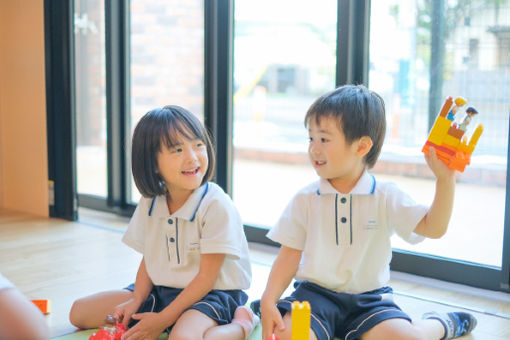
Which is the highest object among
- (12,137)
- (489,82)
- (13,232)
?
(489,82)

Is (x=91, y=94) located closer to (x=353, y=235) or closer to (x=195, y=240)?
(x=195, y=240)

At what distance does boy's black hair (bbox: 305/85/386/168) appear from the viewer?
1.42 metres

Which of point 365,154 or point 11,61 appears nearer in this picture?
point 365,154

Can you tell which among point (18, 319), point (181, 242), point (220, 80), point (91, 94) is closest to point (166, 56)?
point (91, 94)

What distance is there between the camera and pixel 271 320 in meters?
1.41

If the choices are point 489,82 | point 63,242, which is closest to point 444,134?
point 489,82

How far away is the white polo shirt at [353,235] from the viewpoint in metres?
1.45

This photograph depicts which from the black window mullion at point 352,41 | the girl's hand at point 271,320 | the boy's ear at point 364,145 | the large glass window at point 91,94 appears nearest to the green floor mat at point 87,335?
the girl's hand at point 271,320

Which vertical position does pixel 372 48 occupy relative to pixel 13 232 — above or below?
above

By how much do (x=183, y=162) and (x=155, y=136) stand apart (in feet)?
0.29

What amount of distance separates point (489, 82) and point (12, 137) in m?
2.36

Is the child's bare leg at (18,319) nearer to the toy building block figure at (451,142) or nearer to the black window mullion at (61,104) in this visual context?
the toy building block figure at (451,142)

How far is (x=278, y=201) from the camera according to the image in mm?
3098

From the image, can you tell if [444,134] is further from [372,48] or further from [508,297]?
[372,48]
